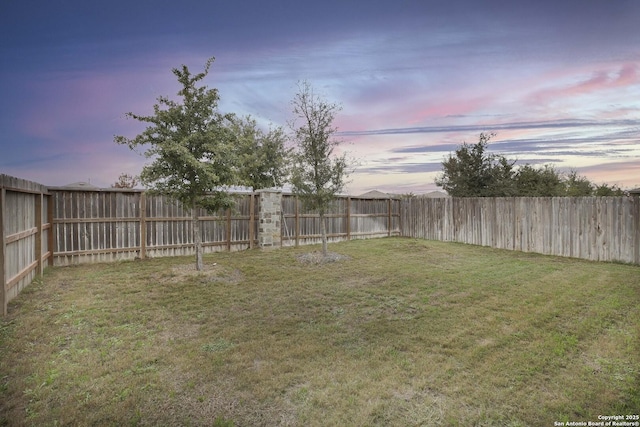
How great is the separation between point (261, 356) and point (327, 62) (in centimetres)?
817

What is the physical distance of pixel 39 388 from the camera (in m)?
2.94

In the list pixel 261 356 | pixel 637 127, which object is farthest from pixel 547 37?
pixel 261 356

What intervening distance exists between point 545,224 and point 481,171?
8.15 meters

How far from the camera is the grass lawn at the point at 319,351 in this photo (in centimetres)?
262

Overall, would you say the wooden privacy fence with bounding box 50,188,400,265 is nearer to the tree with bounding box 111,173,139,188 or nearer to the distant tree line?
the distant tree line

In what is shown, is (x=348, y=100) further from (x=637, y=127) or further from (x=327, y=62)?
(x=637, y=127)

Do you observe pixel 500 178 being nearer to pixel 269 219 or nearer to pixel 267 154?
pixel 267 154

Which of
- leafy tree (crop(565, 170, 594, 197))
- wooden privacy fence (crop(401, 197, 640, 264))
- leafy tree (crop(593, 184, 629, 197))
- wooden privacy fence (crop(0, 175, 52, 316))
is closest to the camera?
wooden privacy fence (crop(0, 175, 52, 316))

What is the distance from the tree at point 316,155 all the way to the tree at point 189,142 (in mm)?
2487

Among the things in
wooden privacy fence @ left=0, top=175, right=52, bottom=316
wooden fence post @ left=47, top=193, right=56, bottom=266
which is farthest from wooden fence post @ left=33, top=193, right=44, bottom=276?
wooden fence post @ left=47, top=193, right=56, bottom=266

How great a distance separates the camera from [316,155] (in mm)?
9539

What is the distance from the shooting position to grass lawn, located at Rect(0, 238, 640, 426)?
2.62 m

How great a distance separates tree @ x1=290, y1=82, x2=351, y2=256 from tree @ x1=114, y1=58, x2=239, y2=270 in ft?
8.16

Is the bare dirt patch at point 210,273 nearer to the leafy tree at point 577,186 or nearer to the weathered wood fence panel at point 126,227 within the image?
the weathered wood fence panel at point 126,227
